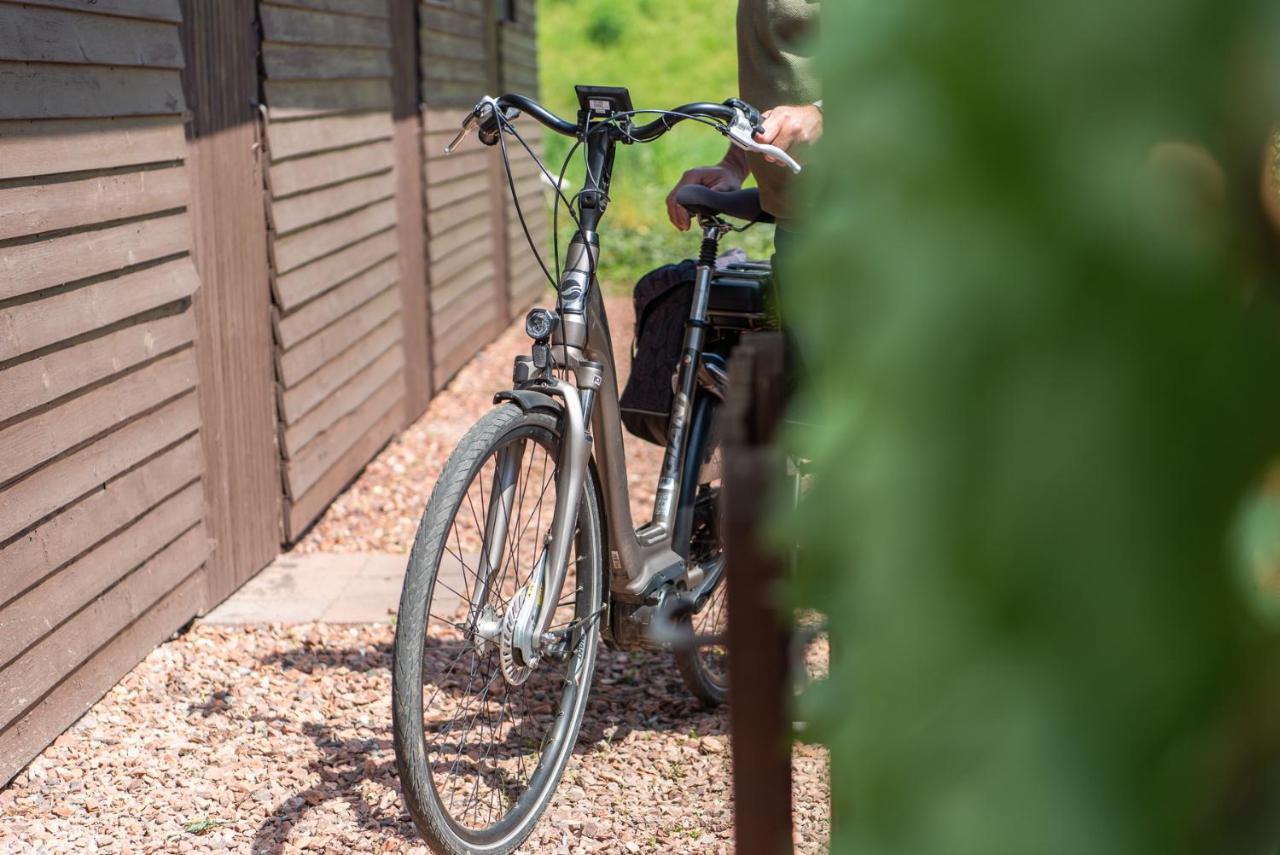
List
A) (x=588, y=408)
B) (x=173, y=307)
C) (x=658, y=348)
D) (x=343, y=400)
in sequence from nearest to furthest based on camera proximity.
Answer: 1. (x=588, y=408)
2. (x=658, y=348)
3. (x=173, y=307)
4. (x=343, y=400)

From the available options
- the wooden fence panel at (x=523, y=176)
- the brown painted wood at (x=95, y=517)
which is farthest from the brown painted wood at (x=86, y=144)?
the wooden fence panel at (x=523, y=176)

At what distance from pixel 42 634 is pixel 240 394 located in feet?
4.62

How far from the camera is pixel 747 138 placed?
2.49 metres

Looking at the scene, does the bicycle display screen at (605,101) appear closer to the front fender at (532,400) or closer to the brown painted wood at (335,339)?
the front fender at (532,400)

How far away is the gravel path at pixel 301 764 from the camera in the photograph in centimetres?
278

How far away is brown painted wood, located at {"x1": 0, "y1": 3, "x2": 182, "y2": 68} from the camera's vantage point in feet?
9.50

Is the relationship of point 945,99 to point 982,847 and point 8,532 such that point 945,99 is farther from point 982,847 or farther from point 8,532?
point 8,532

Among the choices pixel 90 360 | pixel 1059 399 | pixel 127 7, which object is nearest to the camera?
pixel 1059 399

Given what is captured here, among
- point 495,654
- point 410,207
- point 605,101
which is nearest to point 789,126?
point 605,101

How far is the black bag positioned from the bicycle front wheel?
33cm

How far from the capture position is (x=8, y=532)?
2883 mm

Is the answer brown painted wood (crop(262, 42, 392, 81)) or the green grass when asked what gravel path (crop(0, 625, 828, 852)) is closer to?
brown painted wood (crop(262, 42, 392, 81))

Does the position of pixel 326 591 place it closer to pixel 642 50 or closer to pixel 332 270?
pixel 332 270

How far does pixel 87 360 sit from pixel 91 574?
0.50 meters
